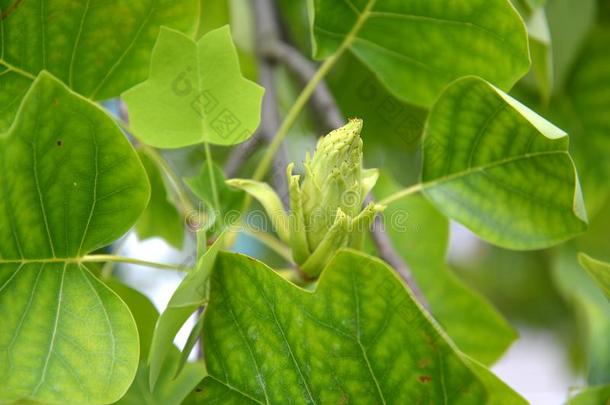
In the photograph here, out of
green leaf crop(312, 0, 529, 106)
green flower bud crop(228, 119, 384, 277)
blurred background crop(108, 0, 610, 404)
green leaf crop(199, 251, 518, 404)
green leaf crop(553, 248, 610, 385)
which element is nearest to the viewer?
green leaf crop(199, 251, 518, 404)

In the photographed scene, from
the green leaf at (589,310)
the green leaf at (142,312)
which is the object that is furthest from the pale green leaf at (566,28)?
the green leaf at (142,312)

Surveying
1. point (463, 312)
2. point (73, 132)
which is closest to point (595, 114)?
point (463, 312)

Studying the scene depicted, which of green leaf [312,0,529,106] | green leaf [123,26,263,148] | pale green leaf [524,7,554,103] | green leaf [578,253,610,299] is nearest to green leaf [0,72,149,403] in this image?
green leaf [123,26,263,148]

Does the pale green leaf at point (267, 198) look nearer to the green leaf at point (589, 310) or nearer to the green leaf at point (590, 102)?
the green leaf at point (589, 310)

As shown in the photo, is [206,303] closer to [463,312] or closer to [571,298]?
[463,312]

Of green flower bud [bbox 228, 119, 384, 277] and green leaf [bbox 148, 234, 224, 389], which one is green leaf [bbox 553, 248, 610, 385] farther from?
green leaf [bbox 148, 234, 224, 389]

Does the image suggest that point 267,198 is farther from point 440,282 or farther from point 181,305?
point 440,282

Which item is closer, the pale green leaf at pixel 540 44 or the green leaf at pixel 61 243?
the green leaf at pixel 61 243
